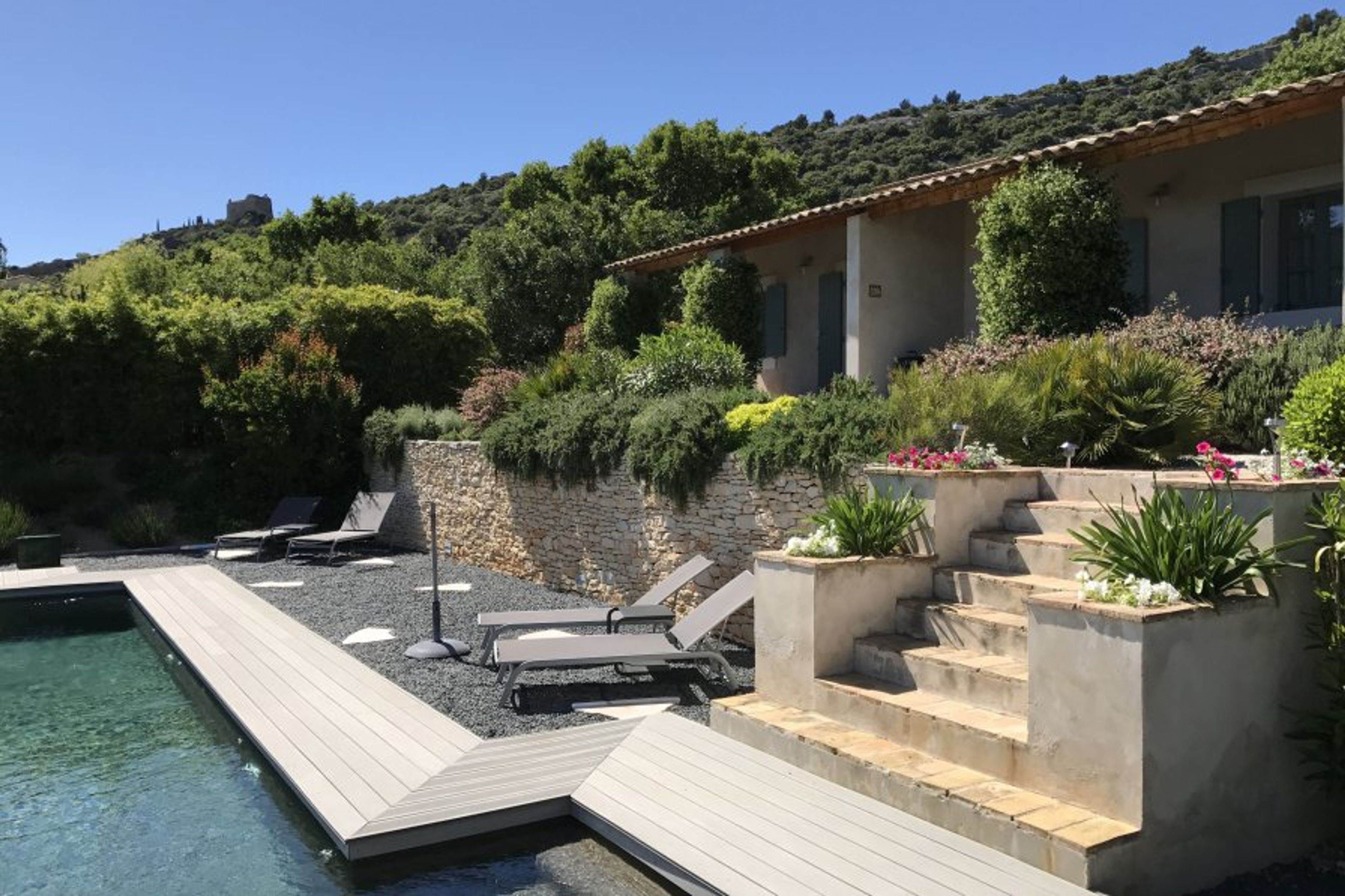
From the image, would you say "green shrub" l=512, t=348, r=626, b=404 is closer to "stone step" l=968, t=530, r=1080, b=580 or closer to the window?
the window

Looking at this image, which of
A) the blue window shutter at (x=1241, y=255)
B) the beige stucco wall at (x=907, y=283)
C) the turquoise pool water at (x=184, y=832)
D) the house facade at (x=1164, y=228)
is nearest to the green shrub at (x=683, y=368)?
the house facade at (x=1164, y=228)

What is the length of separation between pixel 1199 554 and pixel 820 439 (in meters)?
4.25

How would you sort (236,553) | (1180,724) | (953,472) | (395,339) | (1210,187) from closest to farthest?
(1180,724) → (953,472) → (1210,187) → (236,553) → (395,339)

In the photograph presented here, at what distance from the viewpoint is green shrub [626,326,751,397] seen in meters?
13.2

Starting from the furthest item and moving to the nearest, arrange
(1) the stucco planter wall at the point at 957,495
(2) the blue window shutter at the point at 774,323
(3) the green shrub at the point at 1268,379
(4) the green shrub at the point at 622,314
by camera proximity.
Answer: (4) the green shrub at the point at 622,314 → (2) the blue window shutter at the point at 774,323 → (3) the green shrub at the point at 1268,379 → (1) the stucco planter wall at the point at 957,495

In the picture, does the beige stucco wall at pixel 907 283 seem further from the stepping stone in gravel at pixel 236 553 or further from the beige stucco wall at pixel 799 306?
the stepping stone in gravel at pixel 236 553

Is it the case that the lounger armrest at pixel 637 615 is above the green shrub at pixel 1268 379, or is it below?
below

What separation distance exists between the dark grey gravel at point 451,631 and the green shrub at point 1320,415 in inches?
159

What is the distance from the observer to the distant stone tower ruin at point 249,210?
66938mm

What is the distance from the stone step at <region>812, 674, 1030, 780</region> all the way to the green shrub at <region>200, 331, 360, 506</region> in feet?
47.6

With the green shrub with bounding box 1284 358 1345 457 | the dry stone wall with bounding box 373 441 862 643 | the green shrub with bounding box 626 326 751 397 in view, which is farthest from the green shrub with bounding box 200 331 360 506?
the green shrub with bounding box 1284 358 1345 457

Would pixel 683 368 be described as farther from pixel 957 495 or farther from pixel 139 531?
pixel 139 531

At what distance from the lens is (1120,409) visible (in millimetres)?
7773

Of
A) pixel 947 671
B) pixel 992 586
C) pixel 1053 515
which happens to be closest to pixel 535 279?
pixel 1053 515
